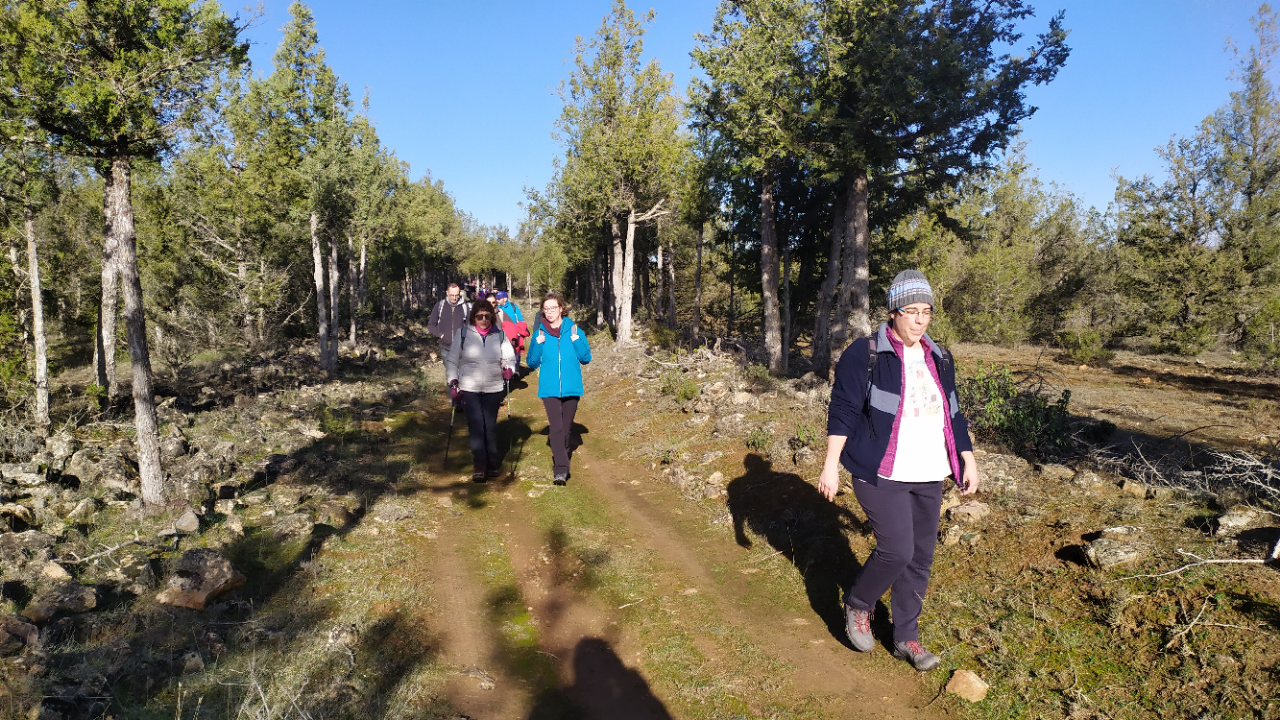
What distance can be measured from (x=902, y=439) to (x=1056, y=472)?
10.8ft

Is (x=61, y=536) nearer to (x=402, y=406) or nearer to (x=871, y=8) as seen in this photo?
(x=402, y=406)

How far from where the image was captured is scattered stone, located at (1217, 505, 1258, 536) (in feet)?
14.3

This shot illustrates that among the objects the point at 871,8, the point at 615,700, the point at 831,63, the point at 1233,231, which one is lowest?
the point at 615,700

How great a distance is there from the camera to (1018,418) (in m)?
7.30

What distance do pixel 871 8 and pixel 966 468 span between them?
10996 mm

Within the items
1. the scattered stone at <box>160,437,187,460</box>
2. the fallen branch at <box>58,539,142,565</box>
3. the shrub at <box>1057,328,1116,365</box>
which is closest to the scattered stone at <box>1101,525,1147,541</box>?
the fallen branch at <box>58,539,142,565</box>

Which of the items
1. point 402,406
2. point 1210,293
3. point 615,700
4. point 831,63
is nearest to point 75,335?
point 402,406

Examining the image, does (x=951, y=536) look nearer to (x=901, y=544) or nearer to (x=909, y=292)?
(x=901, y=544)

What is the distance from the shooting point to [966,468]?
3926 millimetres

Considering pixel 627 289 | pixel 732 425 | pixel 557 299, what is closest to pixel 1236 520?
pixel 732 425

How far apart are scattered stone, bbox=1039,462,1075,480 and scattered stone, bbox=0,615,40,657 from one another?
307 inches

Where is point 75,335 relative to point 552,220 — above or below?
below

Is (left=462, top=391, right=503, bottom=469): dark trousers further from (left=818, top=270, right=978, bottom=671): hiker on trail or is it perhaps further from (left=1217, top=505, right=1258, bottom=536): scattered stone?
(left=1217, top=505, right=1258, bottom=536): scattered stone

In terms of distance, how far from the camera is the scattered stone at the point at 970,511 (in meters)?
5.47
